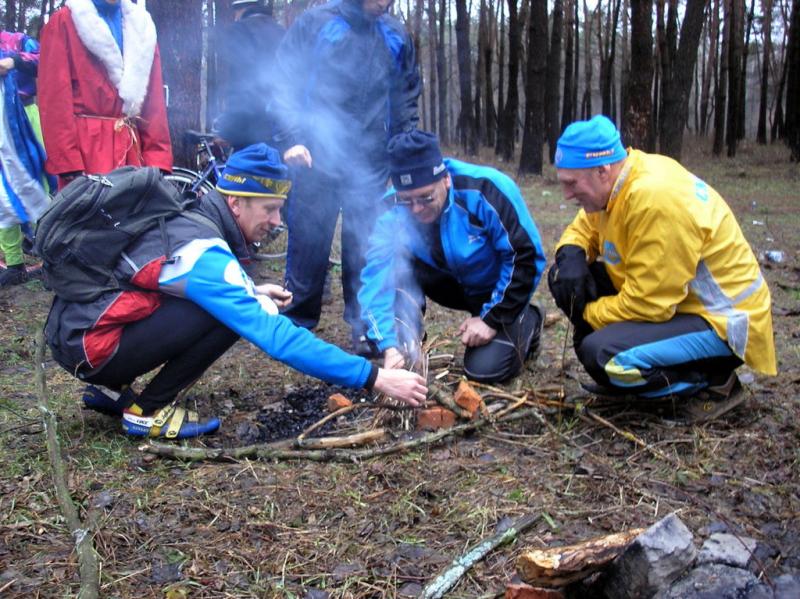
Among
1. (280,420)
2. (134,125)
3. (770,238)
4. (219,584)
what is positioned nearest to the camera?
(219,584)

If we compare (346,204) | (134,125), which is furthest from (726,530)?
(134,125)

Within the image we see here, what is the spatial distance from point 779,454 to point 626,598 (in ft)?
3.92

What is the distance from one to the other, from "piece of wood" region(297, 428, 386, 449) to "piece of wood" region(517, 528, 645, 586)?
1.15 m

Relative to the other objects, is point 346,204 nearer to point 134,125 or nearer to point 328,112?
point 328,112

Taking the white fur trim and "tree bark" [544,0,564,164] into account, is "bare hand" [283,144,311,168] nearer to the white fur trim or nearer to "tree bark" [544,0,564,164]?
the white fur trim

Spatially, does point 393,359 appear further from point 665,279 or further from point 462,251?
point 665,279

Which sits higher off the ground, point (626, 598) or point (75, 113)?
point (75, 113)

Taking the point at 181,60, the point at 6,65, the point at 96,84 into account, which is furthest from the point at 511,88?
the point at 96,84

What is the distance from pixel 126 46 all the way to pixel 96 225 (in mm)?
2337

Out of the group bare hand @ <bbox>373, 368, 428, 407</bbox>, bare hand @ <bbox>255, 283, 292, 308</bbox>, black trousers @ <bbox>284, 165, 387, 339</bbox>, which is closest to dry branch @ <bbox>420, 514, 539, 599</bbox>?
bare hand @ <bbox>373, 368, 428, 407</bbox>

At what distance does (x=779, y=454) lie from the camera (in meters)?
2.80

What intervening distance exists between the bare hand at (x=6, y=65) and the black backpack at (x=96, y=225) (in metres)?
3.32

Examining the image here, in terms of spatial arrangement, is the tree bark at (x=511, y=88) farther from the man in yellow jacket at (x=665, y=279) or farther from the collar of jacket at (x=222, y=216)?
the collar of jacket at (x=222, y=216)

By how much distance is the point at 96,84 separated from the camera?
4598 millimetres
